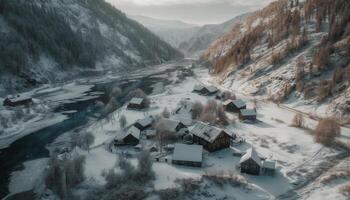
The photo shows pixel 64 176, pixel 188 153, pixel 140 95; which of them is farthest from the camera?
pixel 140 95

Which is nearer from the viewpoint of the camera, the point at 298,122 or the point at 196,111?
the point at 298,122

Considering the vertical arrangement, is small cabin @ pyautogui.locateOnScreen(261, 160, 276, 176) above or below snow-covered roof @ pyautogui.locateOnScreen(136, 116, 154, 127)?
below

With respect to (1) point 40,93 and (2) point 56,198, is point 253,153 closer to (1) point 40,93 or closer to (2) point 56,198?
(2) point 56,198

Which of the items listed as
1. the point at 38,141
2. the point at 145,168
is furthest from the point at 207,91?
the point at 145,168

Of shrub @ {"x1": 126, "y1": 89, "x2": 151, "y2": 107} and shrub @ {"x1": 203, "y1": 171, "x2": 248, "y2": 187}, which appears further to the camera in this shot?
shrub @ {"x1": 126, "y1": 89, "x2": 151, "y2": 107}

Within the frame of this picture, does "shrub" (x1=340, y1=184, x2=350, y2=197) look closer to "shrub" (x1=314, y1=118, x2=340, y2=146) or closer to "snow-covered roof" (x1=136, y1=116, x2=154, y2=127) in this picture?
"shrub" (x1=314, y1=118, x2=340, y2=146)

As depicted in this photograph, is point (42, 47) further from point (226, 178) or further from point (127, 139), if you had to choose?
point (226, 178)

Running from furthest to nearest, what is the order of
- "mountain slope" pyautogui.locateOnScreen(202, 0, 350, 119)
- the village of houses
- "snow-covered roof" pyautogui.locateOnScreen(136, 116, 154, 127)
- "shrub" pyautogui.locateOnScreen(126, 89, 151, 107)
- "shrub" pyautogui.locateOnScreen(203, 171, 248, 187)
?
1. "shrub" pyautogui.locateOnScreen(126, 89, 151, 107)
2. "mountain slope" pyautogui.locateOnScreen(202, 0, 350, 119)
3. "snow-covered roof" pyautogui.locateOnScreen(136, 116, 154, 127)
4. the village of houses
5. "shrub" pyautogui.locateOnScreen(203, 171, 248, 187)

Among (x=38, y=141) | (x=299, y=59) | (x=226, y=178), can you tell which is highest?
(x=299, y=59)

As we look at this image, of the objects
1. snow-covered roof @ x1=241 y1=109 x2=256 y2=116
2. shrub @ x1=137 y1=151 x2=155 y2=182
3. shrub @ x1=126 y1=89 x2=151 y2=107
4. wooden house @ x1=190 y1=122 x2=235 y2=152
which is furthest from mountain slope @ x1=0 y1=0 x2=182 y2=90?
snow-covered roof @ x1=241 y1=109 x2=256 y2=116

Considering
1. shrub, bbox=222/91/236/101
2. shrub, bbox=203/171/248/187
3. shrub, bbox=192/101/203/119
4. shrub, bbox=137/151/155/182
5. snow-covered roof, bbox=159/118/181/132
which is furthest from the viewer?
shrub, bbox=222/91/236/101
